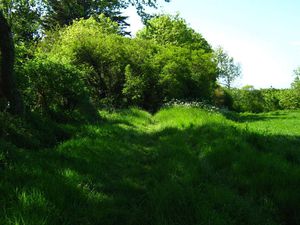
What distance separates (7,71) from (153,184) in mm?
5712

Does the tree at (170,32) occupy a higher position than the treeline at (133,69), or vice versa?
the tree at (170,32)

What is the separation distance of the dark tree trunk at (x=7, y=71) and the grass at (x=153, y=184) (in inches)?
84.6

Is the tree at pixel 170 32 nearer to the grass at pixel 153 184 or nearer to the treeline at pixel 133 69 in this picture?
the treeline at pixel 133 69

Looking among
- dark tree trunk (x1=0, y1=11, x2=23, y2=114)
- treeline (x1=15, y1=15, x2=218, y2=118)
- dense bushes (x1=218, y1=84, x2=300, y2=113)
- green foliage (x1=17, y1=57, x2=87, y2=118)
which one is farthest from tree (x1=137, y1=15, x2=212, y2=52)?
dark tree trunk (x1=0, y1=11, x2=23, y2=114)

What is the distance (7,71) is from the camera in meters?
10.1

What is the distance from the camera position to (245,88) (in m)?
59.0

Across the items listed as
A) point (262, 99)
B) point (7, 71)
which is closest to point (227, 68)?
point (262, 99)

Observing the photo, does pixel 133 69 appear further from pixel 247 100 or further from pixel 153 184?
pixel 247 100

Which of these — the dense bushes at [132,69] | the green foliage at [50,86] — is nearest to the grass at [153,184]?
the green foliage at [50,86]

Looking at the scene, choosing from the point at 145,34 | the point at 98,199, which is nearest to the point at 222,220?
the point at 98,199

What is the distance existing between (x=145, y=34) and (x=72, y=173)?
51357 millimetres

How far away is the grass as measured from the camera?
5.13 meters

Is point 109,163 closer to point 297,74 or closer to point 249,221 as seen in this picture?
point 249,221

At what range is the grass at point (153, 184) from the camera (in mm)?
5133
